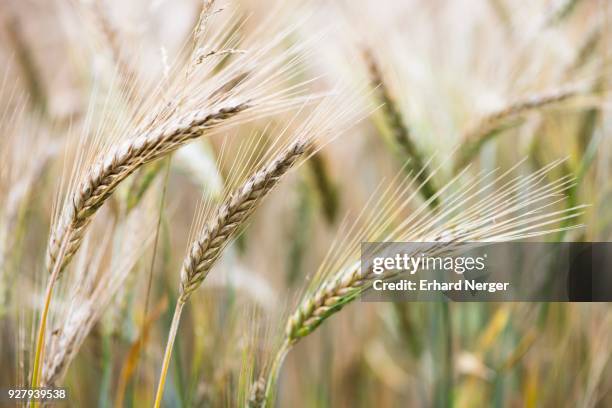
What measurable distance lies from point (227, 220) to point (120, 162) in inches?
3.7

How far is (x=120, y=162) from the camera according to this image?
0.44 meters

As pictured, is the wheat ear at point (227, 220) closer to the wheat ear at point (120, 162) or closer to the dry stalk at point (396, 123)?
the wheat ear at point (120, 162)

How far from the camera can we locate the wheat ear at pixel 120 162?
44cm

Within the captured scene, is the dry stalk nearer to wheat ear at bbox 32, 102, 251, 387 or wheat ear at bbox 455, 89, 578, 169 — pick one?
wheat ear at bbox 455, 89, 578, 169

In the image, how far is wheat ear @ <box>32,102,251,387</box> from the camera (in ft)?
1.44

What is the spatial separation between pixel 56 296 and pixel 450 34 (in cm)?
81
